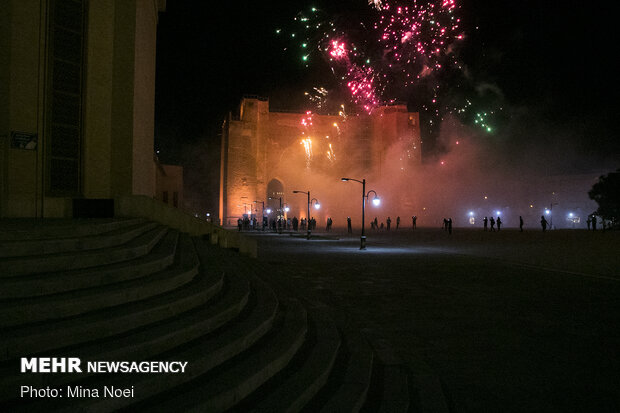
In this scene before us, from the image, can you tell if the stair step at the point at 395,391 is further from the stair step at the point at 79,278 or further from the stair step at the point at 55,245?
the stair step at the point at 55,245

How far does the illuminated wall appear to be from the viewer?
6059cm

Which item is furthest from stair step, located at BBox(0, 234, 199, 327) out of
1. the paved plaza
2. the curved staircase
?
the paved plaza

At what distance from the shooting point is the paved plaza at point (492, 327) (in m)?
4.18

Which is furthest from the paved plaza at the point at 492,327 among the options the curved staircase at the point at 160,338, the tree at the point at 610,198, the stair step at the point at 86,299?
the tree at the point at 610,198

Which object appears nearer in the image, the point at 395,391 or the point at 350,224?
the point at 395,391

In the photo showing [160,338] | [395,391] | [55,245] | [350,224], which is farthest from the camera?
[350,224]

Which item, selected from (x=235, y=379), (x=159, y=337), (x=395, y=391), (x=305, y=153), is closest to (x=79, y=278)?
(x=159, y=337)

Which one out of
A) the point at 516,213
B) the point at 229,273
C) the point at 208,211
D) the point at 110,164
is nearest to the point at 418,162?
the point at 516,213

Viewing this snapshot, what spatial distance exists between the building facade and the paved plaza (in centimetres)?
598

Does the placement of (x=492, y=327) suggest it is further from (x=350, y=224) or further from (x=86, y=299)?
(x=350, y=224)

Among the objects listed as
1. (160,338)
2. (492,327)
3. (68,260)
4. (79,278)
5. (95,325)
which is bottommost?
(492,327)

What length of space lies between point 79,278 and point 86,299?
0.52 metres

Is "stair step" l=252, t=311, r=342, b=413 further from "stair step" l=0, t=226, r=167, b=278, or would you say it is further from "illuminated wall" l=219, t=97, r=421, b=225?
"illuminated wall" l=219, t=97, r=421, b=225

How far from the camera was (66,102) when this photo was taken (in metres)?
11.5
